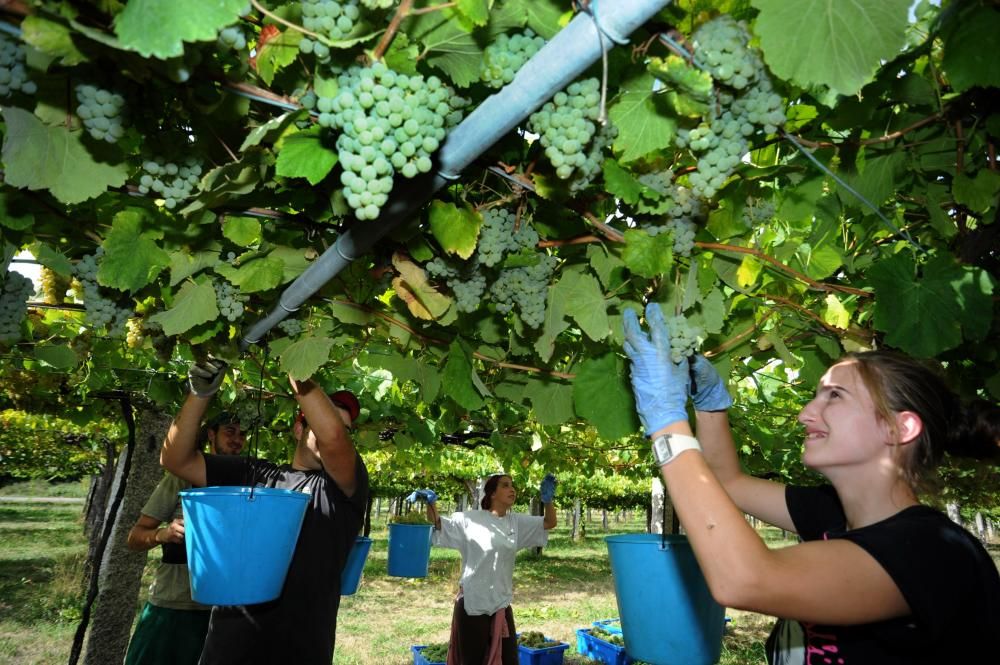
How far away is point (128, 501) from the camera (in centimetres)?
544

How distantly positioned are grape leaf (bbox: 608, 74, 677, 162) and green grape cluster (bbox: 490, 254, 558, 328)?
0.62m

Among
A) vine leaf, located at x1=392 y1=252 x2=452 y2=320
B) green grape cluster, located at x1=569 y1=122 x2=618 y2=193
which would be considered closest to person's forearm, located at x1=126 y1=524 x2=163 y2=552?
vine leaf, located at x1=392 y1=252 x2=452 y2=320

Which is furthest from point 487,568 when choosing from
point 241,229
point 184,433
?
point 241,229

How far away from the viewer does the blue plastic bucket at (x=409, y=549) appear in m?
6.18

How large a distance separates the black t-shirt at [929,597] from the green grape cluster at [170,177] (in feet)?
5.98

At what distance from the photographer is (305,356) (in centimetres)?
268

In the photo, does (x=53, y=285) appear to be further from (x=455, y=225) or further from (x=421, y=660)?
(x=421, y=660)

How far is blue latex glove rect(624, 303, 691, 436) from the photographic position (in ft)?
5.66

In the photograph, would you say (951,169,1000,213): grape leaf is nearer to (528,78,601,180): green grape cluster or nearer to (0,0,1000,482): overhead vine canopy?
(0,0,1000,482): overhead vine canopy

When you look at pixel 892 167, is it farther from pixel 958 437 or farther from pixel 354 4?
pixel 354 4

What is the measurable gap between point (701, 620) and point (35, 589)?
13064 mm

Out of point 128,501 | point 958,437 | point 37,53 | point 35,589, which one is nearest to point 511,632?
point 128,501

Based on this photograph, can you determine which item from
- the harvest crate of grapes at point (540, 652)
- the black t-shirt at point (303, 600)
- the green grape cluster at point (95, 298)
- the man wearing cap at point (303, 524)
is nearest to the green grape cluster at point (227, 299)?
the green grape cluster at point (95, 298)

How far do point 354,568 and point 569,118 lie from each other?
12.6 feet
